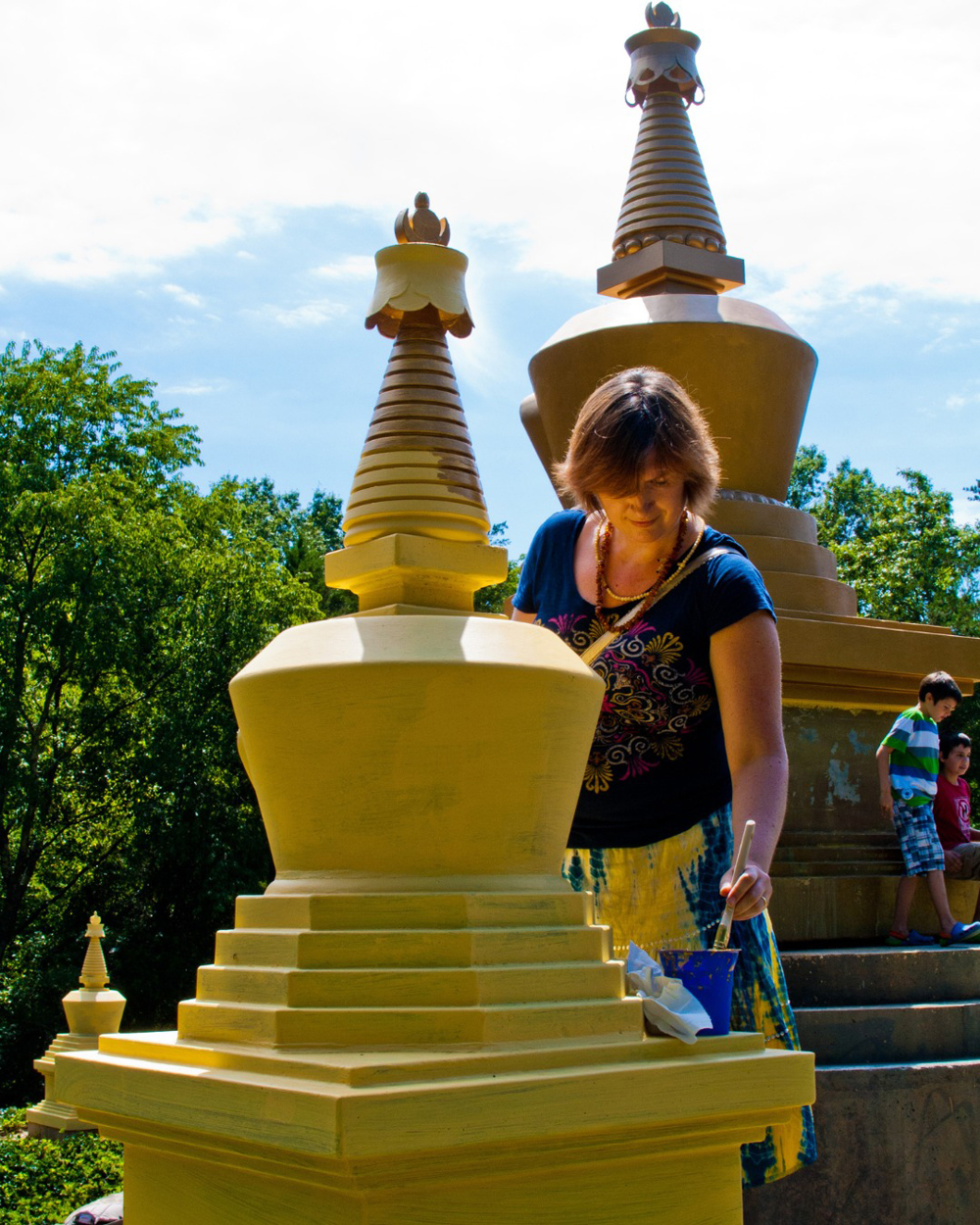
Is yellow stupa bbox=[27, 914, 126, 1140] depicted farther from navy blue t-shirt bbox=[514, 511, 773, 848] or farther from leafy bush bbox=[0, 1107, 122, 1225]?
navy blue t-shirt bbox=[514, 511, 773, 848]

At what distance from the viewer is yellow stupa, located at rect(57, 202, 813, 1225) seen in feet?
5.27

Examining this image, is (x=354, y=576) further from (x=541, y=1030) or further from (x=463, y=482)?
(x=541, y=1030)

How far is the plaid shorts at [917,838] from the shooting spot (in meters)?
4.98

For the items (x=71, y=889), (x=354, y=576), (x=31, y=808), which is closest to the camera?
(x=354, y=576)

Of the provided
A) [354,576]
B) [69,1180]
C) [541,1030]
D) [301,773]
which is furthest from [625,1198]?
[69,1180]

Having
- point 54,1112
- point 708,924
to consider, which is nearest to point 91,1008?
point 54,1112

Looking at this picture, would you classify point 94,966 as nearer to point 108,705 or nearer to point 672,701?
point 108,705

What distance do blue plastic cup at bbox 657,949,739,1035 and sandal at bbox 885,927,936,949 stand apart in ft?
10.5

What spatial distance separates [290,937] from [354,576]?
645mm

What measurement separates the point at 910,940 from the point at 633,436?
331 cm

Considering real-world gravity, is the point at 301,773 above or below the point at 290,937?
above

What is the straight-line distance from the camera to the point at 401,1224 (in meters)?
1.61

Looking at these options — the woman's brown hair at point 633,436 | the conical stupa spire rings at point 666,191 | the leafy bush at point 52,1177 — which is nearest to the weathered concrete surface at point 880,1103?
the woman's brown hair at point 633,436

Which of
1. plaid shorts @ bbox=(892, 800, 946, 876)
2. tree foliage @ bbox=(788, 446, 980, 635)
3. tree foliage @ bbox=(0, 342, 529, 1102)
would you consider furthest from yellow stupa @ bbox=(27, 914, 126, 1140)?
tree foliage @ bbox=(788, 446, 980, 635)
